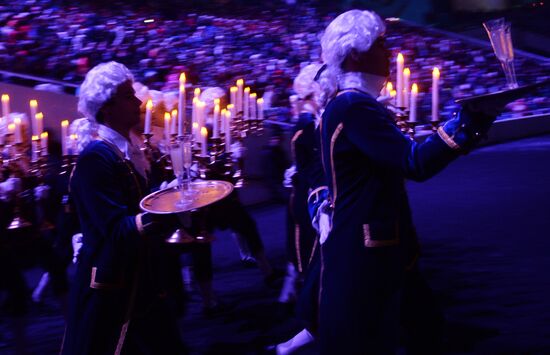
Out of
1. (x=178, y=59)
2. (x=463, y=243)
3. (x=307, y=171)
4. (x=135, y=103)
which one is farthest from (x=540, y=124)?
(x=135, y=103)

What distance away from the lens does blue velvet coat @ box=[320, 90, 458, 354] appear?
8.53 ft

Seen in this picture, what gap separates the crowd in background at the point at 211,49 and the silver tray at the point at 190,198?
28.2ft

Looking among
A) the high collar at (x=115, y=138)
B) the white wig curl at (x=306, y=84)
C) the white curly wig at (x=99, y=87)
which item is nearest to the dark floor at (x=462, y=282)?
the white wig curl at (x=306, y=84)

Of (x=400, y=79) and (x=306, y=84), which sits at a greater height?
(x=400, y=79)

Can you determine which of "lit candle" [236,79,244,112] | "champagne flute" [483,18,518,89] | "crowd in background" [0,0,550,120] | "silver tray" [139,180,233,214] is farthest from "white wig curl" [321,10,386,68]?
"crowd in background" [0,0,550,120]

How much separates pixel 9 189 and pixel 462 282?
11.3 ft

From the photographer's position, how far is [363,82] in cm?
267

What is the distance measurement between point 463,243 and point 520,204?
201 centimetres

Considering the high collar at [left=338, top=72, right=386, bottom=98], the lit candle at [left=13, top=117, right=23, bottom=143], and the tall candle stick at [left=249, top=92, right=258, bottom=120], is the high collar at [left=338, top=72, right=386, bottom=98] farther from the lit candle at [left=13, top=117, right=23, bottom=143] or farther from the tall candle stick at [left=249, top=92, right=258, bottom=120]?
the tall candle stick at [left=249, top=92, right=258, bottom=120]

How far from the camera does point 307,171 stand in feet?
15.8

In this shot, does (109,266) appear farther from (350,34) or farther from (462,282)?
(462,282)

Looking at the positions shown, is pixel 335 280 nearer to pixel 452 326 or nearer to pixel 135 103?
pixel 135 103

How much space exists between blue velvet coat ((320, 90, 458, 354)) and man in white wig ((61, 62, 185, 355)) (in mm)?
670

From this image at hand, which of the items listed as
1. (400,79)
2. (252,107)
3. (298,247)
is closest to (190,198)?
(400,79)
